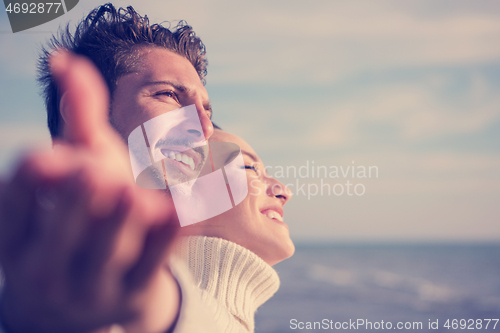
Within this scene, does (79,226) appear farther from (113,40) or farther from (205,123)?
(113,40)

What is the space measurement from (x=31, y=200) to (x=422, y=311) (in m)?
7.71

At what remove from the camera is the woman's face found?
4.71 feet

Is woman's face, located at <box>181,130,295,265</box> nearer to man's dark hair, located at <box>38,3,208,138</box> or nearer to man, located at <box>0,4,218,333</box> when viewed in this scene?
man's dark hair, located at <box>38,3,208,138</box>

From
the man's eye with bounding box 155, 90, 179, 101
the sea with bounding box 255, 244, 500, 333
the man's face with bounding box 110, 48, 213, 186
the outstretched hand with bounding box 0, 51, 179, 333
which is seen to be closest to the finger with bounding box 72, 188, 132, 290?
the outstretched hand with bounding box 0, 51, 179, 333

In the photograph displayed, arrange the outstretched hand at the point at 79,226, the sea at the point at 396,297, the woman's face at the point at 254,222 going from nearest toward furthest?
the outstretched hand at the point at 79,226 → the woman's face at the point at 254,222 → the sea at the point at 396,297

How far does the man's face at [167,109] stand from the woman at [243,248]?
0.70ft

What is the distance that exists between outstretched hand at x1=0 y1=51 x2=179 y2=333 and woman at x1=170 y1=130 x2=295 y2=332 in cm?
89

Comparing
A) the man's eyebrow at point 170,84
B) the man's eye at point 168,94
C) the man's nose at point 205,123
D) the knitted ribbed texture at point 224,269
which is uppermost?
the man's eyebrow at point 170,84

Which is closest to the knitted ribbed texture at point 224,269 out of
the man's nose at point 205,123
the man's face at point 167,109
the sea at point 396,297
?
the man's face at point 167,109

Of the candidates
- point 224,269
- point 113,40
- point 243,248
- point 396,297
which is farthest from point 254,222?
point 396,297

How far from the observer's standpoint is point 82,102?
0.31 m

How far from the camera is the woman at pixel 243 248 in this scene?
1321mm

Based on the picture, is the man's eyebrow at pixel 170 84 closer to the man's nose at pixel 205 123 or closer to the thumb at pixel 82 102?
the man's nose at pixel 205 123

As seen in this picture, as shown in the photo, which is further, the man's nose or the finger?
the man's nose
